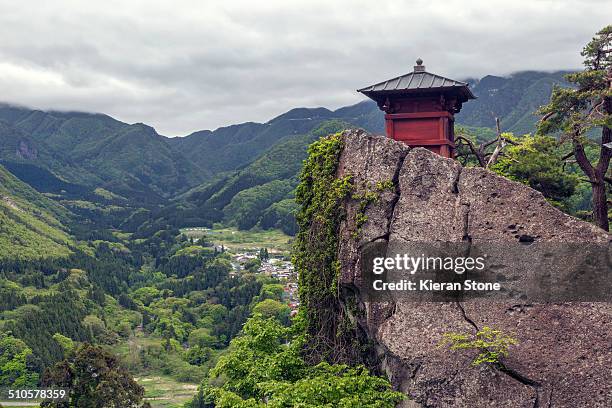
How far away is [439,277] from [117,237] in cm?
18595

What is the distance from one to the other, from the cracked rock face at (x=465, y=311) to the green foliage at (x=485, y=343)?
17cm

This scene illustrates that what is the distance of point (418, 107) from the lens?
19.5 m

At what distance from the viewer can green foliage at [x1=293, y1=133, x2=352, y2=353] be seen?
56.7ft

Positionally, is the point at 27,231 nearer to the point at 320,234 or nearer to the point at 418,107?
the point at 418,107

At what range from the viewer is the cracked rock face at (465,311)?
14.3 meters

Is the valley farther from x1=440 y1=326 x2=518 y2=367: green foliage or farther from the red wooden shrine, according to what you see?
the red wooden shrine

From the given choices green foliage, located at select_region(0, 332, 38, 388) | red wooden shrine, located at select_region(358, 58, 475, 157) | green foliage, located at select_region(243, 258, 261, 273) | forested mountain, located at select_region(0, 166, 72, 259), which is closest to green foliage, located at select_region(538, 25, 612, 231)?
red wooden shrine, located at select_region(358, 58, 475, 157)

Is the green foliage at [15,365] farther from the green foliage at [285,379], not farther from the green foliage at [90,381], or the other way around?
the green foliage at [285,379]

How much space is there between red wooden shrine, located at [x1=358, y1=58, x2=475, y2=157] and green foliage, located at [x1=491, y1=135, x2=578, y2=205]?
2.47 m

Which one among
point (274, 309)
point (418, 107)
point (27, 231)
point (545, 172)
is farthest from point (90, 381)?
point (27, 231)

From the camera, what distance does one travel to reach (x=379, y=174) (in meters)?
16.7

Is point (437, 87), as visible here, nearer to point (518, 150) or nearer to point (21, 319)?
point (518, 150)

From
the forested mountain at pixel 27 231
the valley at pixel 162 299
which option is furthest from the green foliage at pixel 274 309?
the forested mountain at pixel 27 231

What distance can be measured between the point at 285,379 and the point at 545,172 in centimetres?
945
